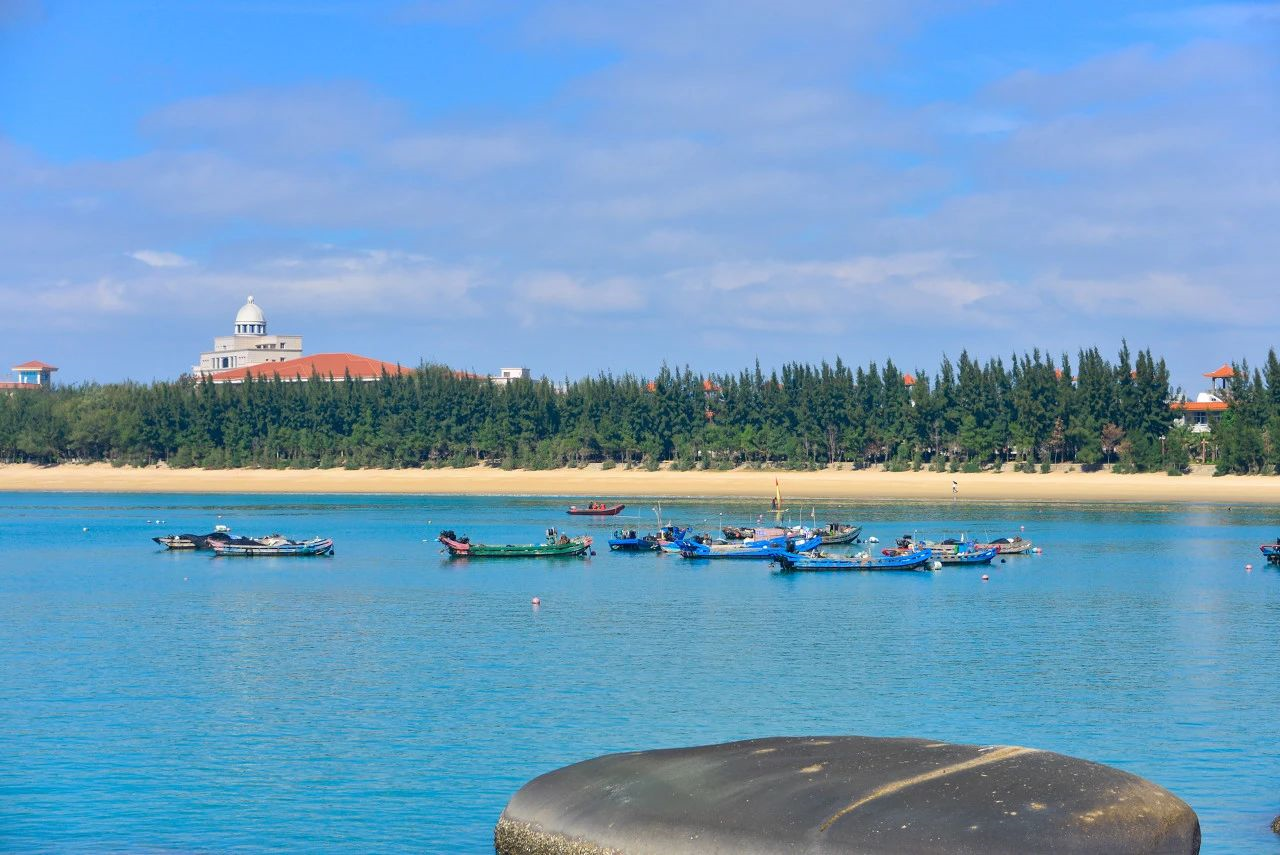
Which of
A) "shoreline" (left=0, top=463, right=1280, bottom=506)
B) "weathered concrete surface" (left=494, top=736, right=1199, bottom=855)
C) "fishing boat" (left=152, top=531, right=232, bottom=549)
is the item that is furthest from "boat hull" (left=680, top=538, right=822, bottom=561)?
"weathered concrete surface" (left=494, top=736, right=1199, bottom=855)

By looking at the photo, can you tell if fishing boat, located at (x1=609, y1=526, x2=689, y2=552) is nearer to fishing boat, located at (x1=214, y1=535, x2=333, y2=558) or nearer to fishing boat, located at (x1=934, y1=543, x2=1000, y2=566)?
fishing boat, located at (x1=934, y1=543, x2=1000, y2=566)

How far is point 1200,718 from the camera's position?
36.9 meters

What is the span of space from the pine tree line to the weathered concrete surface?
128426 millimetres

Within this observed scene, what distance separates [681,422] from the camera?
17162cm

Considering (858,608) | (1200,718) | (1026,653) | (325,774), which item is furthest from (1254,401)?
(325,774)

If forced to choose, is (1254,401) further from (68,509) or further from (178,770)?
(178,770)

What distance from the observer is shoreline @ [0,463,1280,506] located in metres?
139

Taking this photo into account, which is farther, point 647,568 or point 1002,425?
point 1002,425

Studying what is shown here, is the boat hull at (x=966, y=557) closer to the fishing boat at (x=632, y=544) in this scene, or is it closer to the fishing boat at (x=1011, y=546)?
the fishing boat at (x=1011, y=546)

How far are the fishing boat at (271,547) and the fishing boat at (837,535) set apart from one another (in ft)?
105

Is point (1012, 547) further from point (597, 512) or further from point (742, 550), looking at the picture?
point (597, 512)

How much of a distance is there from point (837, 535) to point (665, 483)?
6823 cm

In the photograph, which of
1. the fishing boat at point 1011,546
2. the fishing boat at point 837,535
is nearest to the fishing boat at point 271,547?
the fishing boat at point 837,535

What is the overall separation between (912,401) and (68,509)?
91.5 m
